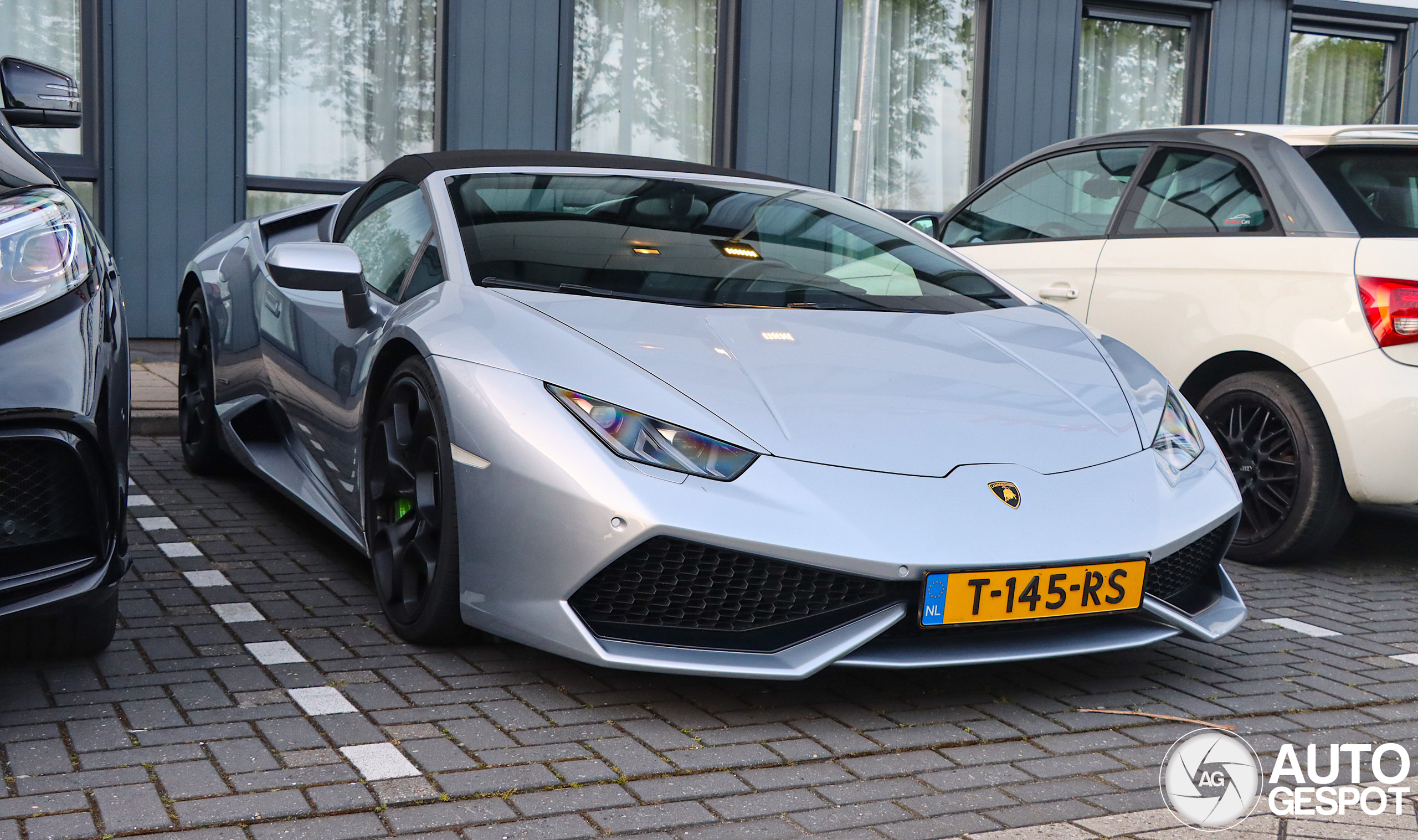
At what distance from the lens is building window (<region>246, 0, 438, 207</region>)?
8953 mm

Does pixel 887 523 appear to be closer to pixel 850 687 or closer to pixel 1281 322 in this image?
pixel 850 687

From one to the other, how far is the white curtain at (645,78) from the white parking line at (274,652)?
6.80m

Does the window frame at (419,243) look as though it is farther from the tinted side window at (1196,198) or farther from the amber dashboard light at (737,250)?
the tinted side window at (1196,198)

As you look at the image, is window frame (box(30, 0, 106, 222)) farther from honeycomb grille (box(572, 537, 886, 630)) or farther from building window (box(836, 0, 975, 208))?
honeycomb grille (box(572, 537, 886, 630))

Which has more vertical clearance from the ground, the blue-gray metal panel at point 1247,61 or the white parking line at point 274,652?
the blue-gray metal panel at point 1247,61

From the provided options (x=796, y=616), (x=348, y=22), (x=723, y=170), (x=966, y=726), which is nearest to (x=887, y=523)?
(x=796, y=616)

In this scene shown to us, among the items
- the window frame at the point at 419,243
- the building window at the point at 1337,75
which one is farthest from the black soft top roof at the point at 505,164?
the building window at the point at 1337,75

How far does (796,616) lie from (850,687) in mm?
407

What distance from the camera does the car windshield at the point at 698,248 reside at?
359 cm

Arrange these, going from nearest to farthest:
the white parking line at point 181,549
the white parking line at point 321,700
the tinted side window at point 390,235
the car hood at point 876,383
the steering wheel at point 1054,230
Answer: the white parking line at point 321,700, the car hood at point 876,383, the tinted side window at point 390,235, the white parking line at point 181,549, the steering wheel at point 1054,230

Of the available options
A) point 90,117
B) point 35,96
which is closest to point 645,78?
point 90,117

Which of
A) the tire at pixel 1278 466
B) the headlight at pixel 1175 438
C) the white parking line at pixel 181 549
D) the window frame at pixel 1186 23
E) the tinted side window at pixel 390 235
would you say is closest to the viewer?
the headlight at pixel 1175 438

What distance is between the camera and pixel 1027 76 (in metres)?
11.1

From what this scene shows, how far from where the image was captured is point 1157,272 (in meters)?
5.18
